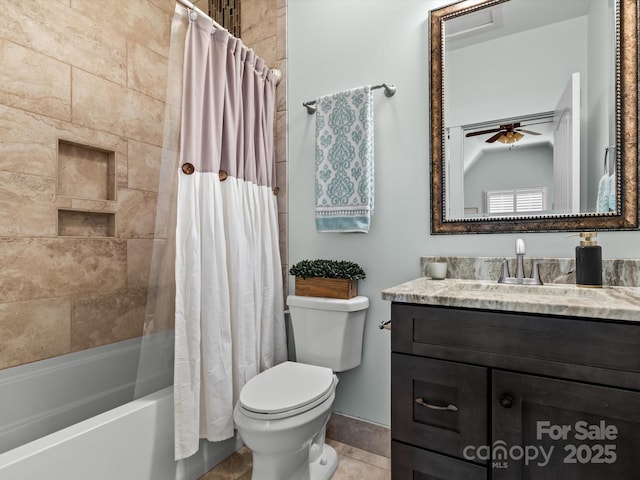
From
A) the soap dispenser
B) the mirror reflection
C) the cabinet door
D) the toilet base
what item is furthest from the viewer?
the toilet base

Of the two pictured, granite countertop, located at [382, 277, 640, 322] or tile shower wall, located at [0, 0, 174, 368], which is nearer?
granite countertop, located at [382, 277, 640, 322]

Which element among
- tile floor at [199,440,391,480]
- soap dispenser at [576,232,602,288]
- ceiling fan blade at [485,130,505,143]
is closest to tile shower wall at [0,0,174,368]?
tile floor at [199,440,391,480]

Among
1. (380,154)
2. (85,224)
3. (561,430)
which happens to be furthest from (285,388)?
(85,224)

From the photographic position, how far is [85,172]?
5.73 feet

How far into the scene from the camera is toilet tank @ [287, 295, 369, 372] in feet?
5.31

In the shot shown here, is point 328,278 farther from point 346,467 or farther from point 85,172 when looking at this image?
point 85,172

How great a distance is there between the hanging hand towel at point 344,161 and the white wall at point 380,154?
0.10 metres

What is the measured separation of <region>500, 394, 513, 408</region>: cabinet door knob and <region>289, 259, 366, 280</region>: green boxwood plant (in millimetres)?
839

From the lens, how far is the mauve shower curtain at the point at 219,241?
1364mm

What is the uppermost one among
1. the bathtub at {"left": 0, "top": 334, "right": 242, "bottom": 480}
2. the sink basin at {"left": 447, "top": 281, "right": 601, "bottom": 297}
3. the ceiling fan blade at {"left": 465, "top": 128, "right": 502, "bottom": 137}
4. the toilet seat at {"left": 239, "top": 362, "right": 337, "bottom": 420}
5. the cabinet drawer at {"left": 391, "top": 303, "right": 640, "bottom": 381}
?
the ceiling fan blade at {"left": 465, "top": 128, "right": 502, "bottom": 137}

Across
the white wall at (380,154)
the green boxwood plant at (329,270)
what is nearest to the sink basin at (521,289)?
the white wall at (380,154)

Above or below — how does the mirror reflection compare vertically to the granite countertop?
above

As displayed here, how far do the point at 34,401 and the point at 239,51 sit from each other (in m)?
1.84

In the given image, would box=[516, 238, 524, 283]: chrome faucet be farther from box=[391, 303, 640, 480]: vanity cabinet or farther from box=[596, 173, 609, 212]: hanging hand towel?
box=[391, 303, 640, 480]: vanity cabinet
